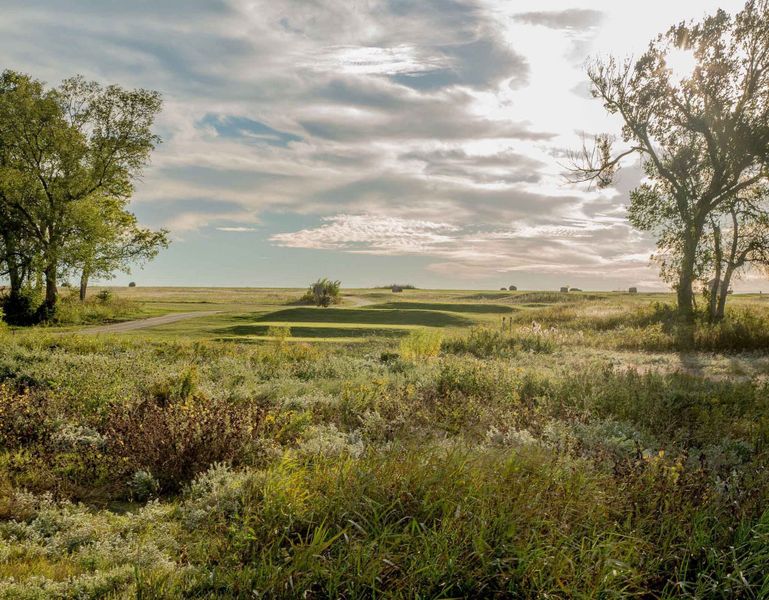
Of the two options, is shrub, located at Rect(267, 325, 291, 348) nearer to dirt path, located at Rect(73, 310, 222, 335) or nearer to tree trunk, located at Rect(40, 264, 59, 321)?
dirt path, located at Rect(73, 310, 222, 335)

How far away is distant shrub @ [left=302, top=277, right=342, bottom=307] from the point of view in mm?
45375

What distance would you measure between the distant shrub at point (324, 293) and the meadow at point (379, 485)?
32058mm

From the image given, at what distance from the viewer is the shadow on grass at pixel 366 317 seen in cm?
3319

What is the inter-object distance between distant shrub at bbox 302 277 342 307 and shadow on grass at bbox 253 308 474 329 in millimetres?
8506

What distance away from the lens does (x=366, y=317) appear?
3441cm

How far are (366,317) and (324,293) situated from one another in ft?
40.2

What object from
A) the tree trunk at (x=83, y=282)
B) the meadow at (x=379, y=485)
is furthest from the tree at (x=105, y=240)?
the meadow at (x=379, y=485)

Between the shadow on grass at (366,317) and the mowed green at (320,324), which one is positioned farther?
the shadow on grass at (366,317)

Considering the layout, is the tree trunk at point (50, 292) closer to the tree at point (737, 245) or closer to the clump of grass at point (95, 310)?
the clump of grass at point (95, 310)

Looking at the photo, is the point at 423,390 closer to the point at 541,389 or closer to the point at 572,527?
the point at 541,389

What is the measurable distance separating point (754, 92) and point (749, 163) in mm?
3282

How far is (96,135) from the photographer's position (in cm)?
3750

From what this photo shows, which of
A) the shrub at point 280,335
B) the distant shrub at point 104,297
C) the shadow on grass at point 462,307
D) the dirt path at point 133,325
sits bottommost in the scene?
the dirt path at point 133,325

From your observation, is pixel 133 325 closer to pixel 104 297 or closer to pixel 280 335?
pixel 104 297
